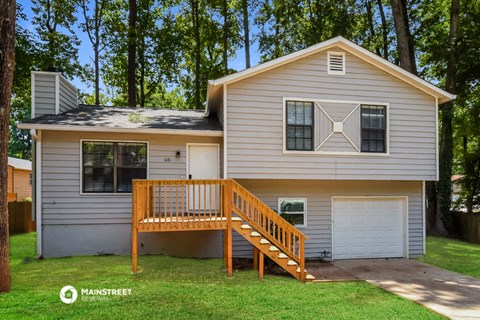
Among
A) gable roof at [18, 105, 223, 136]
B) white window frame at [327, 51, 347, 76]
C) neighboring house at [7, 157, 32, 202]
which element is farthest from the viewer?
neighboring house at [7, 157, 32, 202]

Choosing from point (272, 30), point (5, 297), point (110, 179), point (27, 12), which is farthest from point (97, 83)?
point (5, 297)

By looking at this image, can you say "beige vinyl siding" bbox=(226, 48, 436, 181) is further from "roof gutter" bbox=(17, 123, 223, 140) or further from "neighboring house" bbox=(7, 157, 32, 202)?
"neighboring house" bbox=(7, 157, 32, 202)

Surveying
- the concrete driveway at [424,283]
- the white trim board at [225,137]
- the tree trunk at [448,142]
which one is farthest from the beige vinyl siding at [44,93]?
the tree trunk at [448,142]

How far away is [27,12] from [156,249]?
1625 centimetres

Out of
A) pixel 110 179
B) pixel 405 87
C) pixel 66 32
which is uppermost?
pixel 66 32

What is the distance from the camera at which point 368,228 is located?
32.4 feet

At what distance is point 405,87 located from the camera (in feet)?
30.3

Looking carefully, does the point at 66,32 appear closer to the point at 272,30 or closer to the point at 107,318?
the point at 272,30

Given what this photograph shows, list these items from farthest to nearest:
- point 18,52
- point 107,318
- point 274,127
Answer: point 18,52
point 274,127
point 107,318

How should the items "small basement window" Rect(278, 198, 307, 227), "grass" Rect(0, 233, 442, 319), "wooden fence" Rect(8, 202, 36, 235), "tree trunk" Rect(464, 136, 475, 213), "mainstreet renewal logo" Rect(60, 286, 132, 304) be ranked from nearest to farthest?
"grass" Rect(0, 233, 442, 319) < "mainstreet renewal logo" Rect(60, 286, 132, 304) < "small basement window" Rect(278, 198, 307, 227) < "wooden fence" Rect(8, 202, 36, 235) < "tree trunk" Rect(464, 136, 475, 213)

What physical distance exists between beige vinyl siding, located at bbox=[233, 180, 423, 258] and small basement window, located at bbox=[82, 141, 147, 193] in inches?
117

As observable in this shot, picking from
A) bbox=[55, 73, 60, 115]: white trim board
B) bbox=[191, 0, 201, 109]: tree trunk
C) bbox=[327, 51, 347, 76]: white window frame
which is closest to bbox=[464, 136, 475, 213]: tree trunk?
bbox=[327, 51, 347, 76]: white window frame

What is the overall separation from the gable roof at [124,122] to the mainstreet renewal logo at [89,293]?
4.09 metres

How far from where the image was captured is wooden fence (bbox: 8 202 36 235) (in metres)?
13.4
